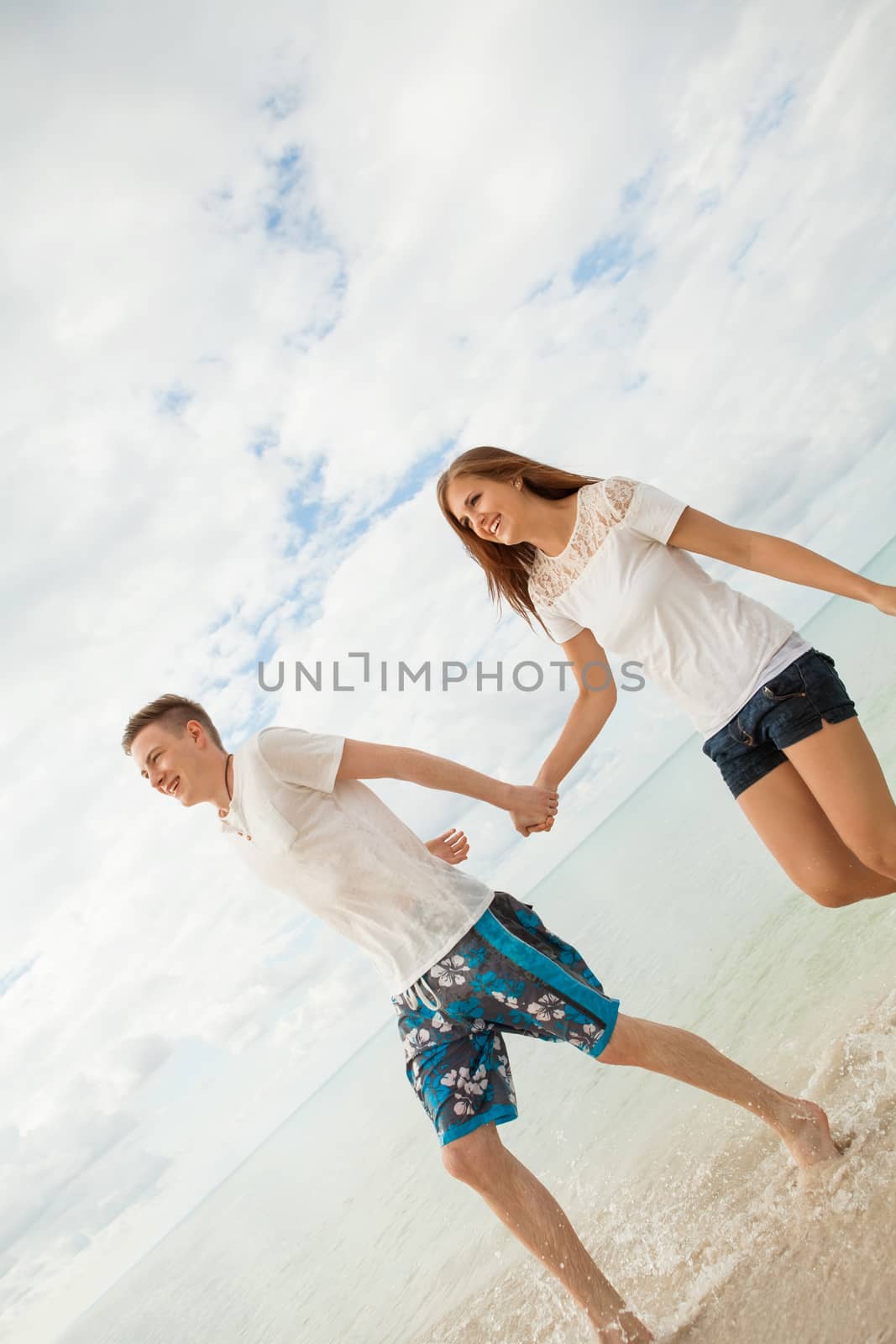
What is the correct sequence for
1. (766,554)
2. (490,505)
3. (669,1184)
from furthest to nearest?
(669,1184) → (490,505) → (766,554)

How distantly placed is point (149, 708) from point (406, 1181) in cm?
679

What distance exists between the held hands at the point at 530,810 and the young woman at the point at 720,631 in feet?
0.21

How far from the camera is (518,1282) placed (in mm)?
4086

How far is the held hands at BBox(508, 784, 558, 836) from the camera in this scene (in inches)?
129

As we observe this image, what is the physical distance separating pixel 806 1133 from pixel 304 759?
1911 millimetres

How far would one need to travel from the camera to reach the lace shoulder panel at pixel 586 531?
308cm

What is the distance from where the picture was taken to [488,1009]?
2.91m

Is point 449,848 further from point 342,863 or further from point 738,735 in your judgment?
point 738,735

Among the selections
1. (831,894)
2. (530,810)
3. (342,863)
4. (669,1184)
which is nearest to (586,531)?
(530,810)

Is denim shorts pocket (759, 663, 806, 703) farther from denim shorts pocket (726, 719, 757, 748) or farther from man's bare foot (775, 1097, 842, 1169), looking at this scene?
man's bare foot (775, 1097, 842, 1169)

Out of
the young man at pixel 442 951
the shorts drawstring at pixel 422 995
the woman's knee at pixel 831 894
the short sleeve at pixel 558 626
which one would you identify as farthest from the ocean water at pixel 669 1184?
the short sleeve at pixel 558 626

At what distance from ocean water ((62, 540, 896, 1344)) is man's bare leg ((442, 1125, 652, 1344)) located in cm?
17

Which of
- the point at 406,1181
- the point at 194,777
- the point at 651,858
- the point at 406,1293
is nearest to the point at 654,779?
the point at 651,858

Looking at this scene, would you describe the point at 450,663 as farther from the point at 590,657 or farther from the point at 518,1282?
the point at 518,1282
